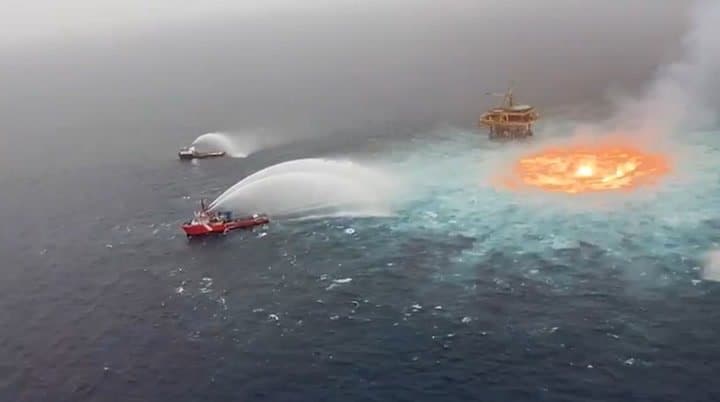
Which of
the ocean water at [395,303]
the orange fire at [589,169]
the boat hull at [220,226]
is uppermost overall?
the orange fire at [589,169]

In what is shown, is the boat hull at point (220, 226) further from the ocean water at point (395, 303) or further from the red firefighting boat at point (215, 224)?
the ocean water at point (395, 303)

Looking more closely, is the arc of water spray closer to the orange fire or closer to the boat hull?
the boat hull

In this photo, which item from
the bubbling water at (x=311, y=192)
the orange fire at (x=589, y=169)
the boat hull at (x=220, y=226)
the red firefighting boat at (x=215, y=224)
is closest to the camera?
the boat hull at (x=220, y=226)

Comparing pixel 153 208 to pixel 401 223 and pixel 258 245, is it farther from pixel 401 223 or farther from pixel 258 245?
pixel 401 223

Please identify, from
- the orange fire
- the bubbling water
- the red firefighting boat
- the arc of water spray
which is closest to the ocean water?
the red firefighting boat

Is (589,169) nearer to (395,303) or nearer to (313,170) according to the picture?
(313,170)

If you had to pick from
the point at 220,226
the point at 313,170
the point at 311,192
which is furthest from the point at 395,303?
the point at 313,170

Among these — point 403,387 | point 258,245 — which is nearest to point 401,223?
point 258,245

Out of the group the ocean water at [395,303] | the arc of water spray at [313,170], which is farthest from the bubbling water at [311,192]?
the ocean water at [395,303]
